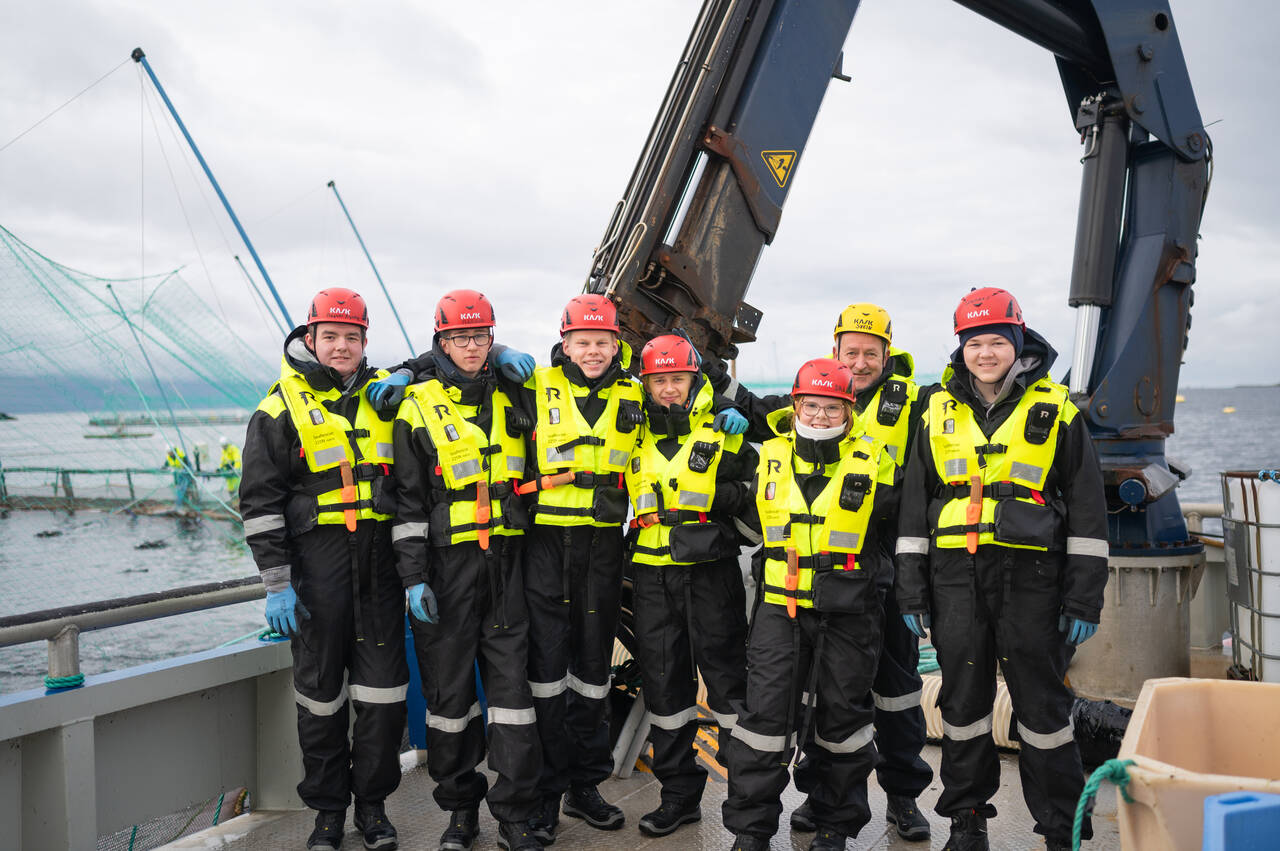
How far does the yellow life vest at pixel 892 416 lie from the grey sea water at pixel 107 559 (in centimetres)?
1607

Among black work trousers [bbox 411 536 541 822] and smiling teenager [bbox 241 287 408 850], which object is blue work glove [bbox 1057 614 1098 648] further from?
smiling teenager [bbox 241 287 408 850]

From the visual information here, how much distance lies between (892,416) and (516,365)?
5.55 feet

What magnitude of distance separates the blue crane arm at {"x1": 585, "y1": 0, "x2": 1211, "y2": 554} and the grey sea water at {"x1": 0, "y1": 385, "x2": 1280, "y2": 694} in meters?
15.1

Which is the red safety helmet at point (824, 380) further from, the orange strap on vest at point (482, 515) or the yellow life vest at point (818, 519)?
the orange strap on vest at point (482, 515)

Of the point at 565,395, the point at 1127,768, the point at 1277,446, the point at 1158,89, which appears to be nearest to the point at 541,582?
the point at 565,395

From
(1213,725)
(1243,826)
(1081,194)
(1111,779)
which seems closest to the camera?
(1243,826)

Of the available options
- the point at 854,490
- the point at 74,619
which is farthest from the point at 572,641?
the point at 74,619

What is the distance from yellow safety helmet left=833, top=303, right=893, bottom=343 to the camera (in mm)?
3979

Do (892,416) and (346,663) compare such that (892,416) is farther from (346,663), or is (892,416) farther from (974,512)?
(346,663)

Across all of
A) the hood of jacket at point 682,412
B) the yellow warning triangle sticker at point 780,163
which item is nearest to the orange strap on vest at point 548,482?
the hood of jacket at point 682,412

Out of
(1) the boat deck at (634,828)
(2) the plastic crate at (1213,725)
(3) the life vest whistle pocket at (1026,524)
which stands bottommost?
(1) the boat deck at (634,828)

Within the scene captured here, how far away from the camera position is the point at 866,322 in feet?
13.1

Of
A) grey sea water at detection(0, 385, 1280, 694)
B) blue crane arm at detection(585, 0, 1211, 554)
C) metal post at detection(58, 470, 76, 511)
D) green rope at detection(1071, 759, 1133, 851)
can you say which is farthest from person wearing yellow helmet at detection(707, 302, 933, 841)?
metal post at detection(58, 470, 76, 511)

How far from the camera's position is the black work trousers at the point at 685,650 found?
379 centimetres
